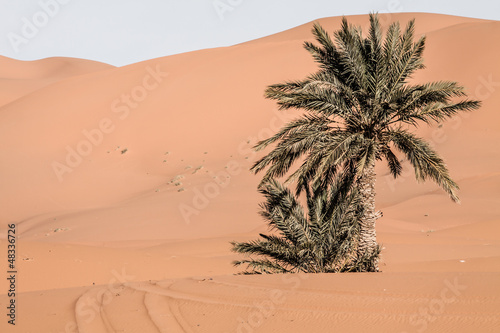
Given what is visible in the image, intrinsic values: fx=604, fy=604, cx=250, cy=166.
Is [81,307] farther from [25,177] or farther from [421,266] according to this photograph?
[25,177]

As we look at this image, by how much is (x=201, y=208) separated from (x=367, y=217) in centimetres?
1957

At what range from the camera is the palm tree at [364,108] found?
1245 centimetres

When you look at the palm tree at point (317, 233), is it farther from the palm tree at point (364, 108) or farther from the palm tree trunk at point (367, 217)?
the palm tree at point (364, 108)

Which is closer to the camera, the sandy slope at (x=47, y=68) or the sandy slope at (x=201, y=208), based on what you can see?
the sandy slope at (x=201, y=208)

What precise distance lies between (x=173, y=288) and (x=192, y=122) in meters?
34.1

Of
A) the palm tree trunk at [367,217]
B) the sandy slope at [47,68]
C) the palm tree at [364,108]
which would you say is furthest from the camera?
the sandy slope at [47,68]

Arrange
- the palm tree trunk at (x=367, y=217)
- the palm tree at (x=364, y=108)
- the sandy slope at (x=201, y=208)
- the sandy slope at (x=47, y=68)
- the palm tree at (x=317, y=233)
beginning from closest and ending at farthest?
the sandy slope at (x=201, y=208)
the palm tree at (x=364, y=108)
the palm tree trunk at (x=367, y=217)
the palm tree at (x=317, y=233)
the sandy slope at (x=47, y=68)

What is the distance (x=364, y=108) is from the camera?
12.9 meters

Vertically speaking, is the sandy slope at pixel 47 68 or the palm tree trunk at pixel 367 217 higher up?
the sandy slope at pixel 47 68

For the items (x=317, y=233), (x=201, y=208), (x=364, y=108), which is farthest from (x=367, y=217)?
(x=201, y=208)

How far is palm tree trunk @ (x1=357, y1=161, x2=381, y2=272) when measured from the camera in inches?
496

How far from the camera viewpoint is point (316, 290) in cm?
884

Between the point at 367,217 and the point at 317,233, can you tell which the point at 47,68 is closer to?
the point at 317,233

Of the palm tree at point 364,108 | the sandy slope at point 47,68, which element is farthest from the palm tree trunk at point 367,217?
the sandy slope at point 47,68
